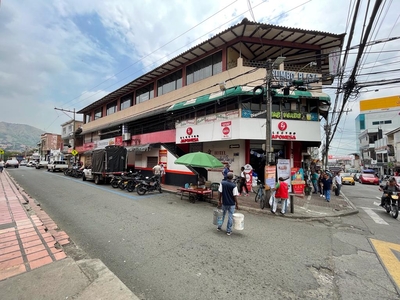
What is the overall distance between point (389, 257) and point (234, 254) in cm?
375

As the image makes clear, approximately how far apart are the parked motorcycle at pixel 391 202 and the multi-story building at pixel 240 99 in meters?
4.82

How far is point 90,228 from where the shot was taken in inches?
235

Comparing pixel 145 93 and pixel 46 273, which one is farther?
pixel 145 93

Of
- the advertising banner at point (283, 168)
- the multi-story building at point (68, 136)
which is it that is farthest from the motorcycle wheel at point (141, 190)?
the multi-story building at point (68, 136)

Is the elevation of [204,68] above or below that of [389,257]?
above

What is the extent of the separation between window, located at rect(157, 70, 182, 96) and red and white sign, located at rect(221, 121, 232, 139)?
24.3 ft

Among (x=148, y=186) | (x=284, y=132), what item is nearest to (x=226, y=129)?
(x=284, y=132)

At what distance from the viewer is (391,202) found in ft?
30.0

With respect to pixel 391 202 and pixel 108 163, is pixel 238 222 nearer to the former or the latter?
pixel 391 202

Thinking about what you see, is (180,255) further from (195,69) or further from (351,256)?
(195,69)

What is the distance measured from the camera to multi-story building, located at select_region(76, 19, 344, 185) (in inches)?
504

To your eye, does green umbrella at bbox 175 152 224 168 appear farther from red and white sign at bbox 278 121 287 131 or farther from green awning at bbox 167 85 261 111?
red and white sign at bbox 278 121 287 131

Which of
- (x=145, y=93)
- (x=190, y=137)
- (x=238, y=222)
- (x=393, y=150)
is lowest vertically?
(x=238, y=222)

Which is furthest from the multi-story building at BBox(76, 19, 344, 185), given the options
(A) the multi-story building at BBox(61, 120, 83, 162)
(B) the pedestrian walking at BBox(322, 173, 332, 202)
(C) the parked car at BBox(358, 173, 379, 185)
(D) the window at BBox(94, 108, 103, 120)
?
(A) the multi-story building at BBox(61, 120, 83, 162)
